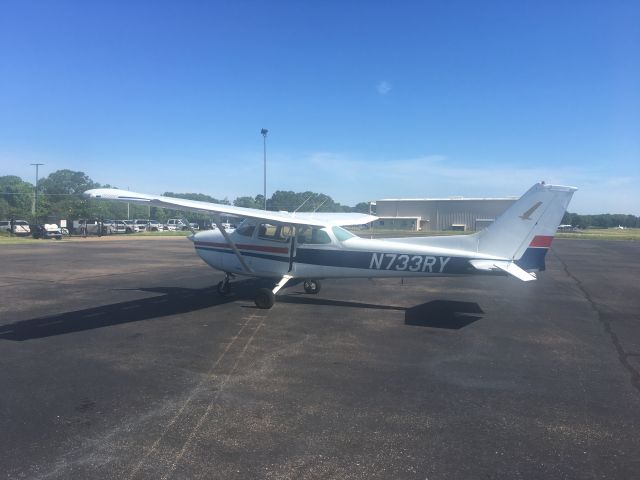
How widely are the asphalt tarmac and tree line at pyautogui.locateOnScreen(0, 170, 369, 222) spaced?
75.3 ft

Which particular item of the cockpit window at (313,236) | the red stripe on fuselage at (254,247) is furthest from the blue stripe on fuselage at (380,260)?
the cockpit window at (313,236)

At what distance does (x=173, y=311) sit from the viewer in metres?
9.98

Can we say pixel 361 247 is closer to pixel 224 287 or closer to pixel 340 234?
pixel 340 234

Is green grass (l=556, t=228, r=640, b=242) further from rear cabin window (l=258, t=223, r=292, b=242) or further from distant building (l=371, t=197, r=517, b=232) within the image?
rear cabin window (l=258, t=223, r=292, b=242)

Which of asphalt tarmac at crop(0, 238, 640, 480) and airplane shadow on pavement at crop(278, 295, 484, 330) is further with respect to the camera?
airplane shadow on pavement at crop(278, 295, 484, 330)

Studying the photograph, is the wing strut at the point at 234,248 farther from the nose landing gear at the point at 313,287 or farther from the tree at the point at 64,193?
the tree at the point at 64,193

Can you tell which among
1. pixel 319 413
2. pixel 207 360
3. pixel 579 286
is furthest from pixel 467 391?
pixel 579 286

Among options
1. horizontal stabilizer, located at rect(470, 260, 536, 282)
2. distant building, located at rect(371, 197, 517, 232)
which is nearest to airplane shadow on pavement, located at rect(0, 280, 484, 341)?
horizontal stabilizer, located at rect(470, 260, 536, 282)

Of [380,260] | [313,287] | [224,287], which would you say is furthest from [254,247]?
[380,260]

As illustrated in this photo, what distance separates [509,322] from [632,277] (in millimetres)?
12244

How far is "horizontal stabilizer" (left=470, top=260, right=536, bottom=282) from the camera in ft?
28.9

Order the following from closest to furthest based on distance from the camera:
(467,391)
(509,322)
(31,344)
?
(467,391), (31,344), (509,322)

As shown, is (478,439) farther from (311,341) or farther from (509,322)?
(509,322)

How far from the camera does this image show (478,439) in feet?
14.1
